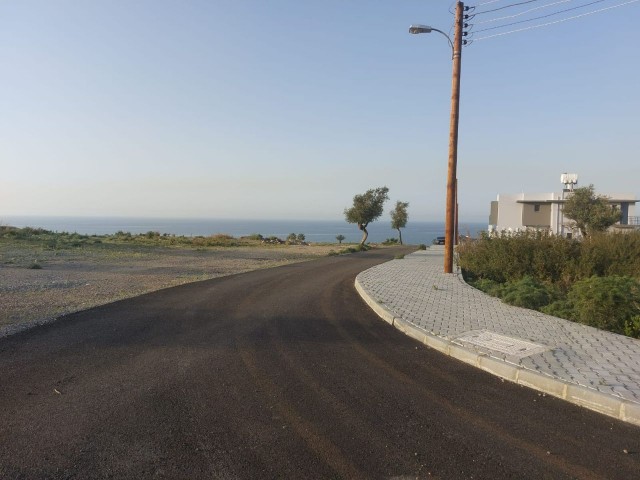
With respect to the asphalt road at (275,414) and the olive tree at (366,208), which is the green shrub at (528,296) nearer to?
the asphalt road at (275,414)

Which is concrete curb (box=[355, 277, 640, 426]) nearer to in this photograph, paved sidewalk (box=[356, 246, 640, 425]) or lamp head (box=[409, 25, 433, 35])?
paved sidewalk (box=[356, 246, 640, 425])

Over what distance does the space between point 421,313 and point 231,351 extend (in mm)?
3994

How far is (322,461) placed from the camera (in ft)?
12.3

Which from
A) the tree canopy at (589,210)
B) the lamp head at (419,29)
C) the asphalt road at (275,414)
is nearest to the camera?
the asphalt road at (275,414)

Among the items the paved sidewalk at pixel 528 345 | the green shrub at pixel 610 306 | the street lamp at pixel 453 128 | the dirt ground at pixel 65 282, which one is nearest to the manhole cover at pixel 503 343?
the paved sidewalk at pixel 528 345

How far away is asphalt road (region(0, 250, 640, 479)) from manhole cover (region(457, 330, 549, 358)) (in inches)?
26.2

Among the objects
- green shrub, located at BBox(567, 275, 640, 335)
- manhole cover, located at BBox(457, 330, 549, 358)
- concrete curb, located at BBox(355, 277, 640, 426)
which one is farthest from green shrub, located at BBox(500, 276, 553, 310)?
concrete curb, located at BBox(355, 277, 640, 426)

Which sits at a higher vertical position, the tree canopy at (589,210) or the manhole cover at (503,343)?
the tree canopy at (589,210)

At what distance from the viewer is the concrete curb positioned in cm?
469

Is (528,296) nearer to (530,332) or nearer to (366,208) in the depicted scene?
(530,332)

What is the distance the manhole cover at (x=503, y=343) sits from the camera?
652 cm

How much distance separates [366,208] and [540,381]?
4391 cm

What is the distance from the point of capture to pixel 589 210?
4050 cm

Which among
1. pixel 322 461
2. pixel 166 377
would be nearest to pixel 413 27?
pixel 166 377
